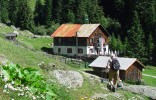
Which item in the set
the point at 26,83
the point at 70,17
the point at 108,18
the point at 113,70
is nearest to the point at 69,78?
the point at 113,70

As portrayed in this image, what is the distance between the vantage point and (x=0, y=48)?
23812 mm

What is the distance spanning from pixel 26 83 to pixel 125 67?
5523 cm

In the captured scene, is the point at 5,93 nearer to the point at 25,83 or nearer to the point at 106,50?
the point at 25,83

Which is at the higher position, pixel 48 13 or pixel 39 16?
pixel 48 13

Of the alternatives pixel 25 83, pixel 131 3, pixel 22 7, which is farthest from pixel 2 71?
pixel 131 3

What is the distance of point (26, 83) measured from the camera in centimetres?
1399

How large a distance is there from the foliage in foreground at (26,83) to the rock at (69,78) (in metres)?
7.74

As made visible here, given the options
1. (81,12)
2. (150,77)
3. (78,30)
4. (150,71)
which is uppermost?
(81,12)

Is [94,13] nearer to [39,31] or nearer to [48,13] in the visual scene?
[48,13]

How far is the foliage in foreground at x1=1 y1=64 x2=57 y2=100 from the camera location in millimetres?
13366

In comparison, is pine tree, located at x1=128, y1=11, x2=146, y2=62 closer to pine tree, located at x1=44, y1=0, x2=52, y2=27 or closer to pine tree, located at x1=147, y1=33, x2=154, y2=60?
pine tree, located at x1=147, y1=33, x2=154, y2=60

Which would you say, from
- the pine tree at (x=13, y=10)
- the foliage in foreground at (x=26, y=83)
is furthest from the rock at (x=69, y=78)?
the pine tree at (x=13, y=10)

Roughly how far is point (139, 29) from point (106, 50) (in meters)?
11.3

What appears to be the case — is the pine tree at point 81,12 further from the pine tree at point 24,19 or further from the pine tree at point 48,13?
the pine tree at point 24,19
